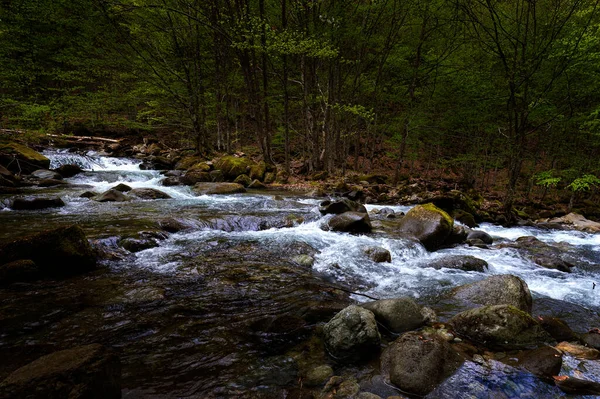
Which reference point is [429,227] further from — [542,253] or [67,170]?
[67,170]

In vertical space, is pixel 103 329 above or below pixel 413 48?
below

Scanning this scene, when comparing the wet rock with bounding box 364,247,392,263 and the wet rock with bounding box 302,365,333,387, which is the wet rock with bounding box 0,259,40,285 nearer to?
the wet rock with bounding box 302,365,333,387

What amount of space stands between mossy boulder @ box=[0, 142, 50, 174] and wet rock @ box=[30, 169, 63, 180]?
0.49 m

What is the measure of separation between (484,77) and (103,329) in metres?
15.2

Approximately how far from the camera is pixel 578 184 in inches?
380

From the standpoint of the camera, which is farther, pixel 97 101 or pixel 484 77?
pixel 97 101

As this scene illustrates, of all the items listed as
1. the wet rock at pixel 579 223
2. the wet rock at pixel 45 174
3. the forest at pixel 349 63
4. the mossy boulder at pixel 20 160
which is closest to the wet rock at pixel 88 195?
the forest at pixel 349 63

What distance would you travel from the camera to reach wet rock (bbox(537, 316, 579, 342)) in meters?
3.38

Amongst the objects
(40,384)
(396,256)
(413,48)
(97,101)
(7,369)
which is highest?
(413,48)

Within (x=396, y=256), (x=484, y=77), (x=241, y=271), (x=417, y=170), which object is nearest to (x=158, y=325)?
(x=241, y=271)

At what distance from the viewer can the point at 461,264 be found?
5.92 metres

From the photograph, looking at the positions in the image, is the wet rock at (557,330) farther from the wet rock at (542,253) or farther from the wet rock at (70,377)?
the wet rock at (70,377)

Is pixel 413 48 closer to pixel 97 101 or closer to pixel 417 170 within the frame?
pixel 417 170

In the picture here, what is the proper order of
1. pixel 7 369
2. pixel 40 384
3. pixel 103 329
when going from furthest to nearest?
pixel 103 329
pixel 7 369
pixel 40 384
